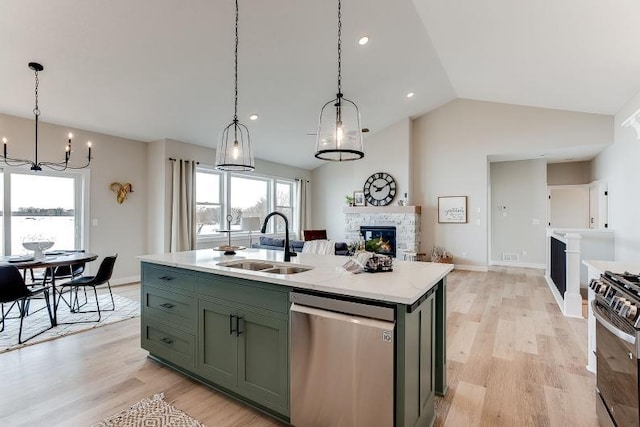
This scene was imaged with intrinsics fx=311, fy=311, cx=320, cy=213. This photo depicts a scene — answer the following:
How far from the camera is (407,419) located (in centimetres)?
150

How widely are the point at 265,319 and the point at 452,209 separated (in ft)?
20.8

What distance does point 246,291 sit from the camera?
2025 mm

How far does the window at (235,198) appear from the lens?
6.80 metres

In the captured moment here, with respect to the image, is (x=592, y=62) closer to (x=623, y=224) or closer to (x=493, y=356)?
(x=623, y=224)

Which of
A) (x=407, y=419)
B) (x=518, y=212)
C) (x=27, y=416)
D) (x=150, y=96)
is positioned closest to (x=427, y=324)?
(x=407, y=419)

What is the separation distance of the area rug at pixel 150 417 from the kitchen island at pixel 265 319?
29 centimetres

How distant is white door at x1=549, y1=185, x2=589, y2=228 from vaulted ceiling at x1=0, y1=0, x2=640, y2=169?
3448 mm

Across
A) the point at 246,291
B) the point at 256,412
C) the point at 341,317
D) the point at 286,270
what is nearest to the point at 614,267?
the point at 341,317

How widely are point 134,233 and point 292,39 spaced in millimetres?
4596

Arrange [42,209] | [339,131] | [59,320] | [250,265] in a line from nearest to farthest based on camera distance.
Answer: [339,131]
[250,265]
[59,320]
[42,209]

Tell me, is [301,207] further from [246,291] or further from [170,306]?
[246,291]

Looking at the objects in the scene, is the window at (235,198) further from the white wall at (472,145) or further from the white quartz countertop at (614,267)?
the white quartz countertop at (614,267)

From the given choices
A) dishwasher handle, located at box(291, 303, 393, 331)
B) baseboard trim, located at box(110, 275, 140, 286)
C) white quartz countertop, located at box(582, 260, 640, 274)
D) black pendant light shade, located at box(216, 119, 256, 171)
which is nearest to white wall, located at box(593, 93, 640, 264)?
white quartz countertop, located at box(582, 260, 640, 274)

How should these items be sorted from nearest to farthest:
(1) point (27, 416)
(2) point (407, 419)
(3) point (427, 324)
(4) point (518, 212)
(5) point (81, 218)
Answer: (2) point (407, 419)
(3) point (427, 324)
(1) point (27, 416)
(5) point (81, 218)
(4) point (518, 212)
